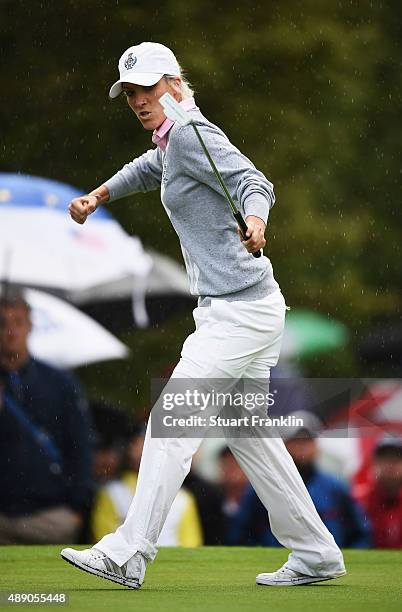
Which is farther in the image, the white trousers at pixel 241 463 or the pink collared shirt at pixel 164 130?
the pink collared shirt at pixel 164 130

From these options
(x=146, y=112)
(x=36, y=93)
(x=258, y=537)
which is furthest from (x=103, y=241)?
(x=146, y=112)

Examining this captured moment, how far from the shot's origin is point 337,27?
384 inches

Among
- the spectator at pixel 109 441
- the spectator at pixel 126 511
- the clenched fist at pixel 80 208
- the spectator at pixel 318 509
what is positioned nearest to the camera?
the clenched fist at pixel 80 208

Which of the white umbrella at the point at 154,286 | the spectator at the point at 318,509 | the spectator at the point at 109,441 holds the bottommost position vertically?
the spectator at the point at 318,509

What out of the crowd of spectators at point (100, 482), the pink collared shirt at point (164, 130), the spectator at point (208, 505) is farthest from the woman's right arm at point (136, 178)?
the spectator at point (208, 505)

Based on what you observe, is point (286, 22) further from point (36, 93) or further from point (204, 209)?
point (204, 209)

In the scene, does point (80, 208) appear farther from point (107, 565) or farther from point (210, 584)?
point (210, 584)

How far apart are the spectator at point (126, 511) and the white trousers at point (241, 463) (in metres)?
2.48

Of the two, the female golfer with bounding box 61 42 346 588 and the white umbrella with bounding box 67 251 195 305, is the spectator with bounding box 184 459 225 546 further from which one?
the female golfer with bounding box 61 42 346 588

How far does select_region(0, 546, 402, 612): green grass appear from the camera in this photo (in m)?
4.44

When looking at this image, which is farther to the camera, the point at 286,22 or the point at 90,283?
the point at 286,22

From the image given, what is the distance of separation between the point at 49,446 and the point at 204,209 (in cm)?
346

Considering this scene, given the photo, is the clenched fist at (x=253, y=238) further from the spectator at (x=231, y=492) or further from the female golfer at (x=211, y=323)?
the spectator at (x=231, y=492)

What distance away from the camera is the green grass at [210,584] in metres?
4.44
